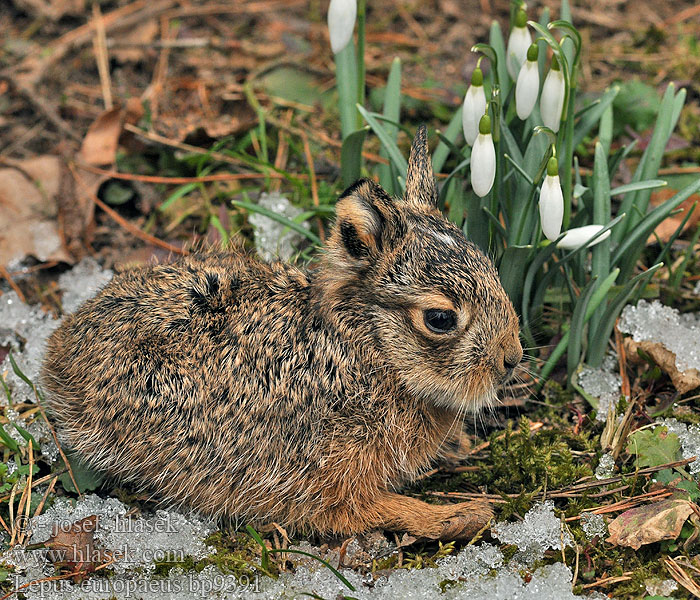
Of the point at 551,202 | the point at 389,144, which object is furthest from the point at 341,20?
the point at 551,202

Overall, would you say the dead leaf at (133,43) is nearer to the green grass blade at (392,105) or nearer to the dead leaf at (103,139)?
the dead leaf at (103,139)

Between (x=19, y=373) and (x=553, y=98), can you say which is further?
(x=19, y=373)

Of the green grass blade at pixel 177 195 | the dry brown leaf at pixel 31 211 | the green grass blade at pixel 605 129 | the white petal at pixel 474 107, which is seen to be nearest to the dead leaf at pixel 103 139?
the dry brown leaf at pixel 31 211

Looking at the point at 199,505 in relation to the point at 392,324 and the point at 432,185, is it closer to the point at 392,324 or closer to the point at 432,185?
the point at 392,324

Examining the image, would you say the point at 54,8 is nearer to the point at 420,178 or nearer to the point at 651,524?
the point at 420,178

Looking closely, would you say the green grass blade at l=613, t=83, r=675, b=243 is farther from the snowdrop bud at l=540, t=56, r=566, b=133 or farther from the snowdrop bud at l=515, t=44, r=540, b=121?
the snowdrop bud at l=515, t=44, r=540, b=121
